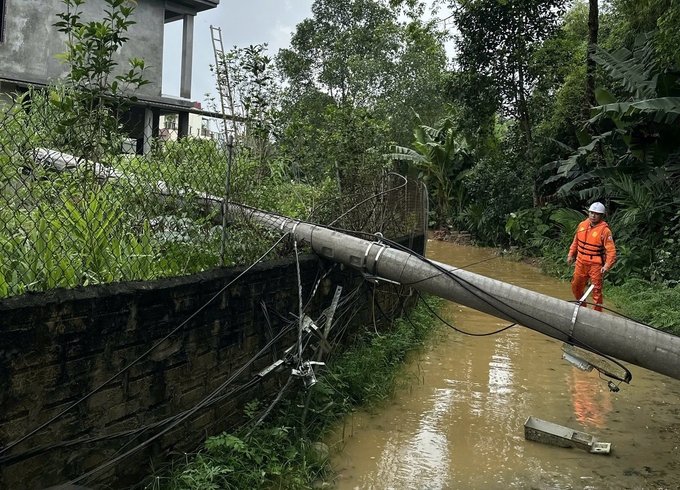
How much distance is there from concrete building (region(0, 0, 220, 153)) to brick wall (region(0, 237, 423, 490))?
8.03 metres

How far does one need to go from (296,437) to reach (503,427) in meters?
2.07

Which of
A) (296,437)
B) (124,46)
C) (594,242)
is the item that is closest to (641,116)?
(594,242)

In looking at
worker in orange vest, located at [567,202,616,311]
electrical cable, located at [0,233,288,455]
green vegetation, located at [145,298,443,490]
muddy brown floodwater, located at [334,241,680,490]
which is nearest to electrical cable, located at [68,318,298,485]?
green vegetation, located at [145,298,443,490]

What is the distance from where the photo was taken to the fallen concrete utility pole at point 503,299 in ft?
14.9

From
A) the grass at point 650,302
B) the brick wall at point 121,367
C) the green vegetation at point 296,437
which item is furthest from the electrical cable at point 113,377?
the grass at point 650,302

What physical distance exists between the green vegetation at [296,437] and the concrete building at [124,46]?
23.6 feet

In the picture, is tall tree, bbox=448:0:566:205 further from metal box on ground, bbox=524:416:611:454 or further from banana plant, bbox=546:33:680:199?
metal box on ground, bbox=524:416:611:454

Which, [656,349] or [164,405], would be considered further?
[656,349]

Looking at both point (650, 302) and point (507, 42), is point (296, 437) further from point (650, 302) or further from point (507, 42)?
point (507, 42)

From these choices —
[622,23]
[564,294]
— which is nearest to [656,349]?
[564,294]

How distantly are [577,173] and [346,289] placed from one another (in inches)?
439

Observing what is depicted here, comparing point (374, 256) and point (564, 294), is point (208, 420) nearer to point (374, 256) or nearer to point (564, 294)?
point (374, 256)

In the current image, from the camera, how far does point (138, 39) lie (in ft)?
54.4

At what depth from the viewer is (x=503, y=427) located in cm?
585
